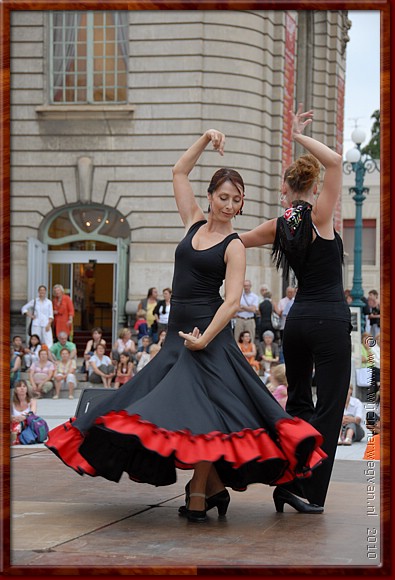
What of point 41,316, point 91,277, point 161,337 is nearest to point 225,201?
point 161,337

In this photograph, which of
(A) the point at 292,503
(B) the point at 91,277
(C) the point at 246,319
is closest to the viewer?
(A) the point at 292,503

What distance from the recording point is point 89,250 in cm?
2498

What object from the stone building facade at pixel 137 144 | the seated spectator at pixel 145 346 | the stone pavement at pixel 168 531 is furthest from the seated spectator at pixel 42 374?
the stone pavement at pixel 168 531

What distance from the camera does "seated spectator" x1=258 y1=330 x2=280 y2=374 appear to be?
60.0 ft

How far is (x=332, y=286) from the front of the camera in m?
6.01

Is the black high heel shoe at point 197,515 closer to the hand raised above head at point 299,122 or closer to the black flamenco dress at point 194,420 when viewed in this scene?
the black flamenco dress at point 194,420

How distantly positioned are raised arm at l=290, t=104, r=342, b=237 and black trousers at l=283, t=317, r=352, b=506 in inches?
21.3

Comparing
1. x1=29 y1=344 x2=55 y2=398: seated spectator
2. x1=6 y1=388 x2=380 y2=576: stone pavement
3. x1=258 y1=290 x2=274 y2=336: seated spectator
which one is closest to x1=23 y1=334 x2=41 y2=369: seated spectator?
x1=29 y1=344 x2=55 y2=398: seated spectator

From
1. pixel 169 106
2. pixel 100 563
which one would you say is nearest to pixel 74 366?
pixel 169 106

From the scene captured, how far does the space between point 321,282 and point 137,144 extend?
18.5 metres

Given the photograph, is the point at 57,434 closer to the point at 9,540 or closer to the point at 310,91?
the point at 9,540

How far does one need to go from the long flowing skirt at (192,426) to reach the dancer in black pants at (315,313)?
34 cm

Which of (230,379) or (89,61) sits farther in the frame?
(89,61)

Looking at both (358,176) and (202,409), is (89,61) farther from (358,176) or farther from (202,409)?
(202,409)
